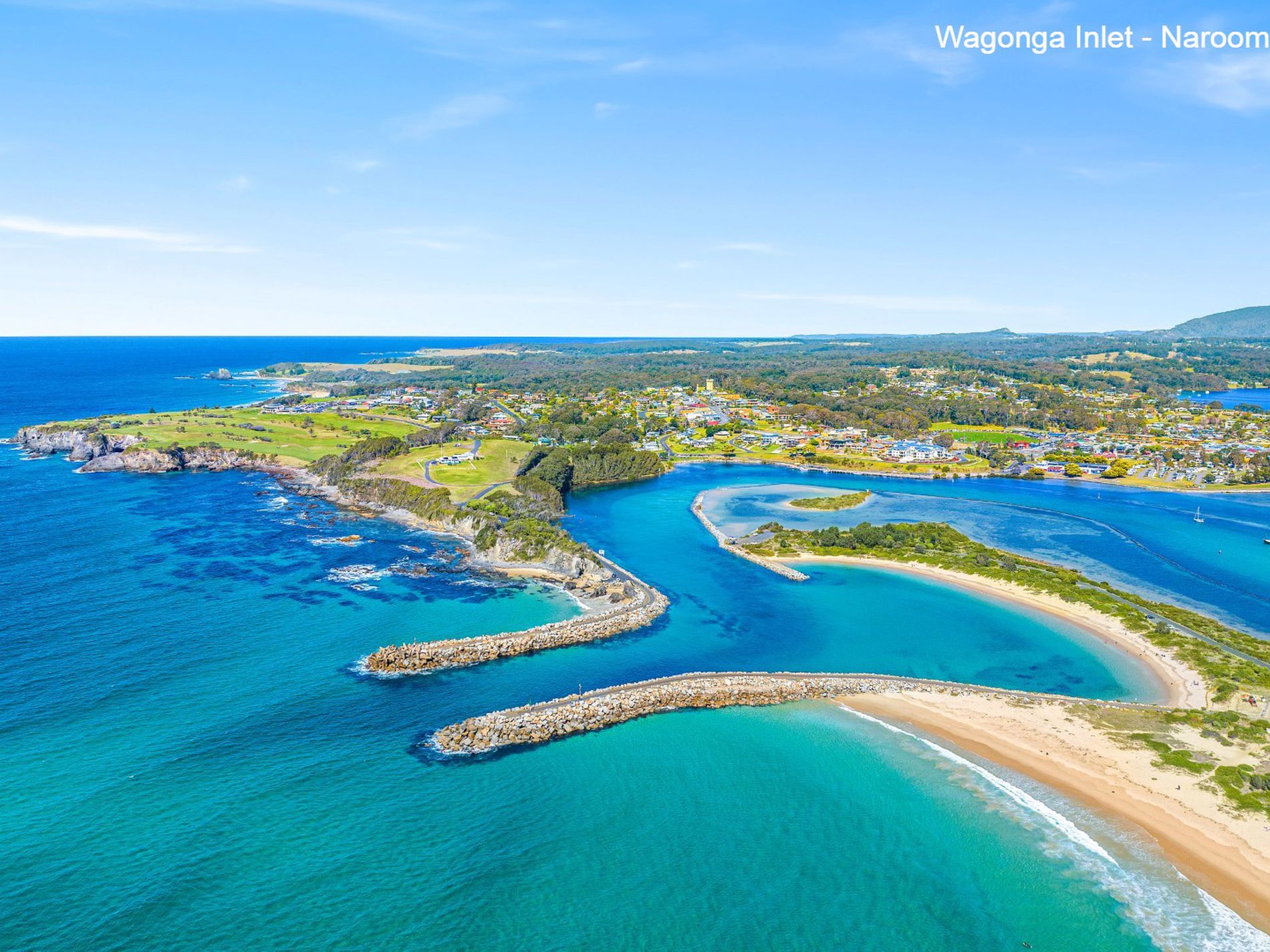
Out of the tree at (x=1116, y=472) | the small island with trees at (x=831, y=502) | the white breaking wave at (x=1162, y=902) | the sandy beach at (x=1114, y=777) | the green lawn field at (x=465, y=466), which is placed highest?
the green lawn field at (x=465, y=466)

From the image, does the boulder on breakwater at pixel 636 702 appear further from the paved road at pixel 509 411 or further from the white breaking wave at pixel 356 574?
the paved road at pixel 509 411

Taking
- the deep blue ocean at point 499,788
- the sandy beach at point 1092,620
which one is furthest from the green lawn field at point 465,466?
the sandy beach at point 1092,620

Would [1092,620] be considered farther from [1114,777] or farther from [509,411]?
[509,411]

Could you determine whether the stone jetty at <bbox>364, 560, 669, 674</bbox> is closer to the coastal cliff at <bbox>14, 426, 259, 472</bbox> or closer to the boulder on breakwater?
the boulder on breakwater

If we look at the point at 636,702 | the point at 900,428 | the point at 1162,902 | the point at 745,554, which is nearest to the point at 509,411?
the point at 900,428

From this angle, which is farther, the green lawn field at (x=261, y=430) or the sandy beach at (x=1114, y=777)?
the green lawn field at (x=261, y=430)

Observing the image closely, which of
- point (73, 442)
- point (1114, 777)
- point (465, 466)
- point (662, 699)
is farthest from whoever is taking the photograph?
point (73, 442)
